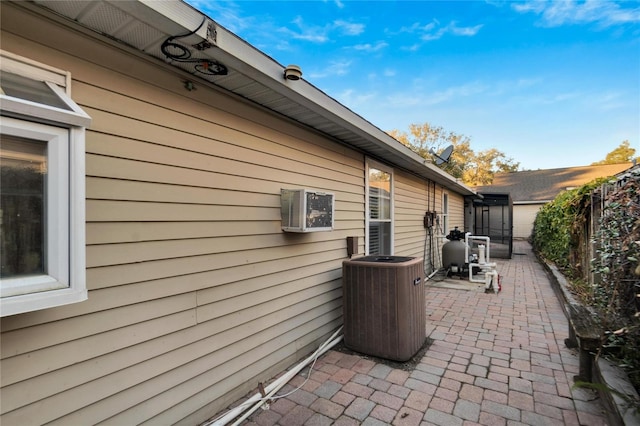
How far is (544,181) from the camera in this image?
2128 centimetres

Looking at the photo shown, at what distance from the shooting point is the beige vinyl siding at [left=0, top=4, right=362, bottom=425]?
4.69ft

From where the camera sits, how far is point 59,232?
125 cm

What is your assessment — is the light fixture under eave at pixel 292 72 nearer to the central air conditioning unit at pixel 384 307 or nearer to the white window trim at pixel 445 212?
the central air conditioning unit at pixel 384 307

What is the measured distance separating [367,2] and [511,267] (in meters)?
7.77

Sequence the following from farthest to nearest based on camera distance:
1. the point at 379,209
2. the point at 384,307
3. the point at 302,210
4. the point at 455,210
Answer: the point at 455,210
the point at 379,209
the point at 384,307
the point at 302,210

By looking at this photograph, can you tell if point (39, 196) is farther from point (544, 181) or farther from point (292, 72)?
point (544, 181)

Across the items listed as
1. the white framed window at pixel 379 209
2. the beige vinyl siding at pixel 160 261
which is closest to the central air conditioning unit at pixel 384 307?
the beige vinyl siding at pixel 160 261

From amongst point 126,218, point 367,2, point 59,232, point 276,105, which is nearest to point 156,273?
point 126,218

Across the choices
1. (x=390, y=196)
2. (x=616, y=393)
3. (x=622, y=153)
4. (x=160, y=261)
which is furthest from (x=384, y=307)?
(x=622, y=153)

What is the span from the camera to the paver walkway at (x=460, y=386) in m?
2.13

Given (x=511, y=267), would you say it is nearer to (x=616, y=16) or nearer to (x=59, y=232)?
(x=616, y=16)

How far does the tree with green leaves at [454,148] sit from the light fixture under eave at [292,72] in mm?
20898

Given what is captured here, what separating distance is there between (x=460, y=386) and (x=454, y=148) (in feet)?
71.9

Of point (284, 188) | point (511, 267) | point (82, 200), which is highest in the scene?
point (284, 188)
